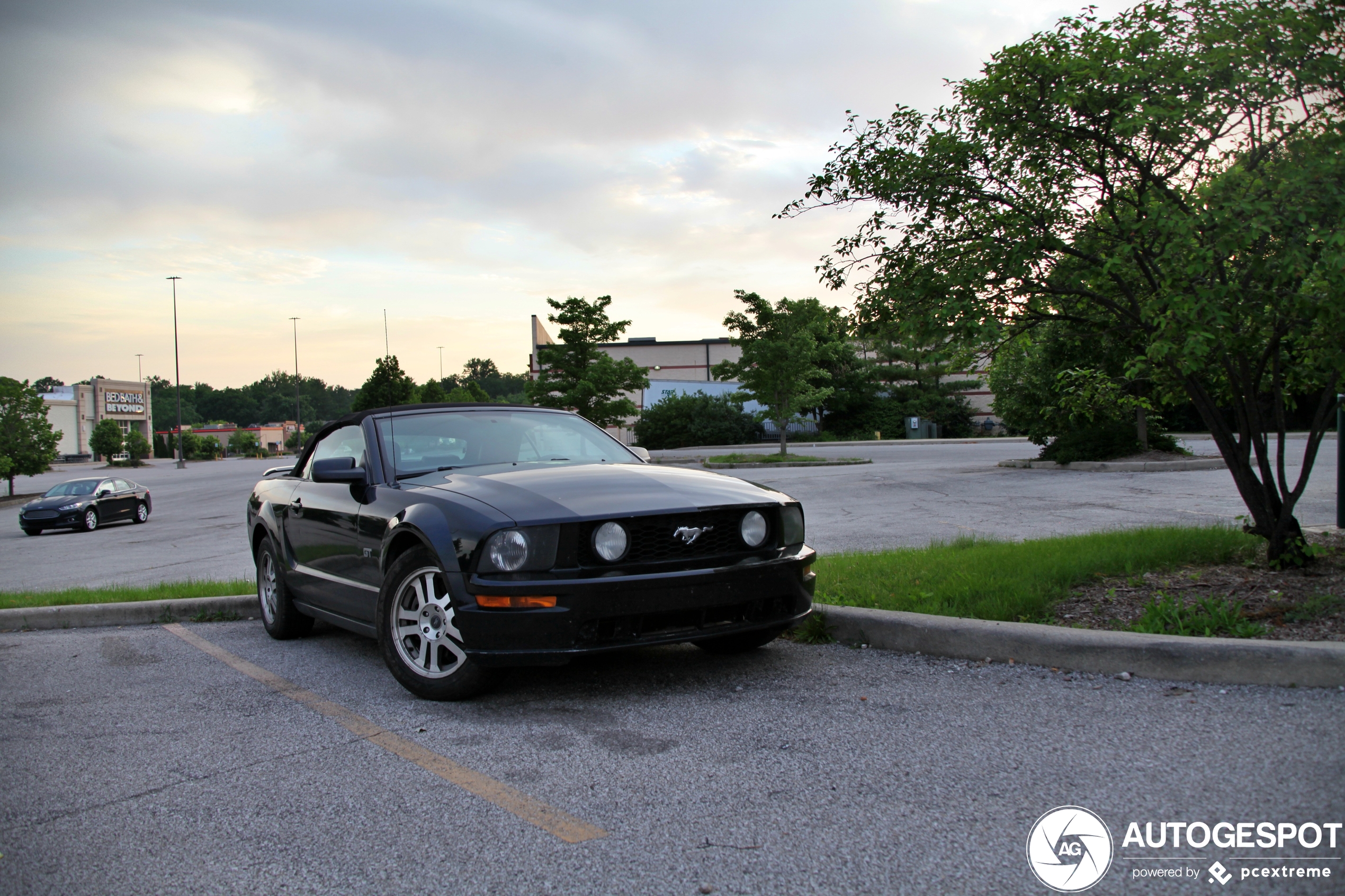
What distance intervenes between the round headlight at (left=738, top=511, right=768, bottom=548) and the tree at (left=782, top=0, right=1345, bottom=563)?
1.72 metres

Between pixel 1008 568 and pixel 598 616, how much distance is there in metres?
3.17

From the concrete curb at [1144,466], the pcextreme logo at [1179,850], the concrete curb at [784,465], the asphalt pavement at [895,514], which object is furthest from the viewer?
the concrete curb at [784,465]

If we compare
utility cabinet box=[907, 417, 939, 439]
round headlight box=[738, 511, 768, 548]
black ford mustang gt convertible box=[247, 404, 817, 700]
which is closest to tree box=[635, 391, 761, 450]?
utility cabinet box=[907, 417, 939, 439]

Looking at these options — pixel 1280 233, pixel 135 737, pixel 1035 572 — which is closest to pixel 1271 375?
pixel 1280 233

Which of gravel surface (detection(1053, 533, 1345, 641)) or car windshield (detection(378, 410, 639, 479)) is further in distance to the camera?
car windshield (detection(378, 410, 639, 479))

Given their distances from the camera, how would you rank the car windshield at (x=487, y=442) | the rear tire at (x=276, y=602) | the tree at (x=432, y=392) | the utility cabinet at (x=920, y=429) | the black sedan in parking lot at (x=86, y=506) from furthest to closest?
the tree at (x=432, y=392) → the utility cabinet at (x=920, y=429) → the black sedan in parking lot at (x=86, y=506) → the rear tire at (x=276, y=602) → the car windshield at (x=487, y=442)

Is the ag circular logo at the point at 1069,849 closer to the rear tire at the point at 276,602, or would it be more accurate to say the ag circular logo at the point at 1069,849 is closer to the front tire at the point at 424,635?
the front tire at the point at 424,635

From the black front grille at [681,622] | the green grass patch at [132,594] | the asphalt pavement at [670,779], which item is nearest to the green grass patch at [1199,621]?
the asphalt pavement at [670,779]

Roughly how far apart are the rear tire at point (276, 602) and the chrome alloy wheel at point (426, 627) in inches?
74.5

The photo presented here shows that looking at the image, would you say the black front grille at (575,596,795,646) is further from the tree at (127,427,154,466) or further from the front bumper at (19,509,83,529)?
the tree at (127,427,154,466)

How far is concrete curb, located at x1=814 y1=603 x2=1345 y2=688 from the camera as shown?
12.9ft

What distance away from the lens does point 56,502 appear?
20547 mm

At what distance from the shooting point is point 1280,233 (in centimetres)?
455

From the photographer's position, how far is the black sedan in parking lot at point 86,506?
66.1 ft
